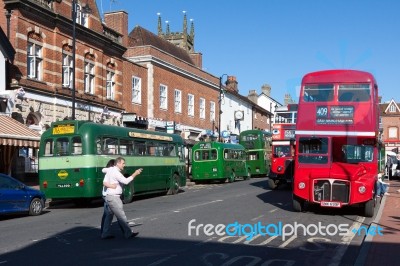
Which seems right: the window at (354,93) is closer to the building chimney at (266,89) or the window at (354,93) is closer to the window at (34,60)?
the window at (34,60)

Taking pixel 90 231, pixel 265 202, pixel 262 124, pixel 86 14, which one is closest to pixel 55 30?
pixel 86 14

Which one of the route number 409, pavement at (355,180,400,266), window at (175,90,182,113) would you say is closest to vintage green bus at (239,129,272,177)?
window at (175,90,182,113)

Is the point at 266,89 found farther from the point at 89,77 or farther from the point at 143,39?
the point at 89,77

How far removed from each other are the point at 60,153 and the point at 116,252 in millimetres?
9900

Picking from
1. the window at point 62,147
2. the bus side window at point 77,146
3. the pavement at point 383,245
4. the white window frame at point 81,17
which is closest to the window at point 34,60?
the white window frame at point 81,17

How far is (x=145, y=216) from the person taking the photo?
590 inches

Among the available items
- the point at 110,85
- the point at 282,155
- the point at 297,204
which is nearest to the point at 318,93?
the point at 297,204

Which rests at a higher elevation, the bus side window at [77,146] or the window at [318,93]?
the window at [318,93]

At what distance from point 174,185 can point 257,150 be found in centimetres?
1815

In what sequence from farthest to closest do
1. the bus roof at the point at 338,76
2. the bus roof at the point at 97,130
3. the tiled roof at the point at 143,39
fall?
1. the tiled roof at the point at 143,39
2. the bus roof at the point at 97,130
3. the bus roof at the point at 338,76

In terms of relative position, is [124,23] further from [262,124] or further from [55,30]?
[262,124]

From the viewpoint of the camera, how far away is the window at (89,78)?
31.0 meters

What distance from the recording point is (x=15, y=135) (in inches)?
794

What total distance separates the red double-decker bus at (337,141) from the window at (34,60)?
15.8 metres
